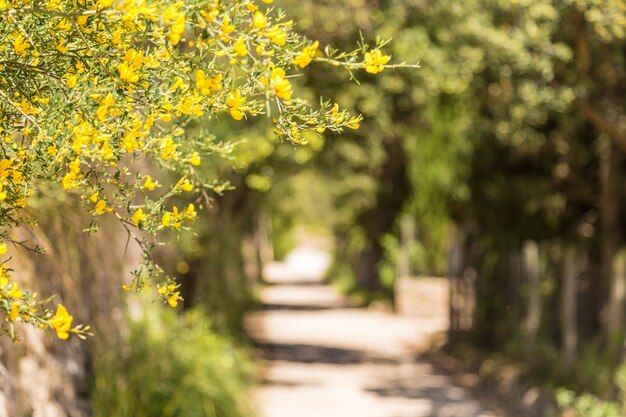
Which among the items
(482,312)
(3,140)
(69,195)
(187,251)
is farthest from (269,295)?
(3,140)

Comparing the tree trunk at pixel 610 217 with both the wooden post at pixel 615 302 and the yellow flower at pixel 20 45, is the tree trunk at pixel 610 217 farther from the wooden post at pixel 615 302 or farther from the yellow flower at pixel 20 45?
the yellow flower at pixel 20 45

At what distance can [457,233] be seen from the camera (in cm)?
1908

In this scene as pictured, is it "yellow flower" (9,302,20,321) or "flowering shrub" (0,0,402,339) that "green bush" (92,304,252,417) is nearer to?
"flowering shrub" (0,0,402,339)

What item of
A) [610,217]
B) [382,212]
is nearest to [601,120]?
[610,217]

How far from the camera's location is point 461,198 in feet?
50.2

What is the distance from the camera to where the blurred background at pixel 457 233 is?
28.2 ft

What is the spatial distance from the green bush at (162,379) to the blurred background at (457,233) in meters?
0.02

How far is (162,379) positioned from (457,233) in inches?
412

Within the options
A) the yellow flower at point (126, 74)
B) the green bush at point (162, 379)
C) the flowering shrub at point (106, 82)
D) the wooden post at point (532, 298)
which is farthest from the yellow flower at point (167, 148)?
the wooden post at point (532, 298)

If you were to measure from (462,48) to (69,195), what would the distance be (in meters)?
6.07

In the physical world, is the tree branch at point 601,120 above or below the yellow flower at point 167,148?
above

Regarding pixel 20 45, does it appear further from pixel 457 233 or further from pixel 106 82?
pixel 457 233

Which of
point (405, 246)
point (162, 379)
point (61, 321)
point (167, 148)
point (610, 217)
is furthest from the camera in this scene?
point (405, 246)

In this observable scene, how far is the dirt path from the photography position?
42.0ft
